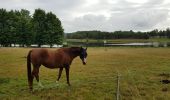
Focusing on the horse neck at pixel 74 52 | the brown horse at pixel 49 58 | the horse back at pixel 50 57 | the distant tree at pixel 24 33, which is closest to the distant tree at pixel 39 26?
the distant tree at pixel 24 33

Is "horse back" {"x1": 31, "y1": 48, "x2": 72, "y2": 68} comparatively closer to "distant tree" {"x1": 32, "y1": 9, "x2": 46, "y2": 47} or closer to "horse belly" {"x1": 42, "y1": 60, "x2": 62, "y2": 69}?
"horse belly" {"x1": 42, "y1": 60, "x2": 62, "y2": 69}

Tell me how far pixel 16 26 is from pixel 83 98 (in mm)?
78251

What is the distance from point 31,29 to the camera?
86.1 m

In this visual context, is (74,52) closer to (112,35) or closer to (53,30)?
(53,30)

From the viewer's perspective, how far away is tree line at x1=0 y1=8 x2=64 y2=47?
282 feet

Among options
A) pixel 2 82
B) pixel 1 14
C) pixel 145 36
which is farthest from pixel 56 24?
pixel 145 36

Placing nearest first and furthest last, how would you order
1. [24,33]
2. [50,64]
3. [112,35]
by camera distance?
[50,64] < [24,33] < [112,35]

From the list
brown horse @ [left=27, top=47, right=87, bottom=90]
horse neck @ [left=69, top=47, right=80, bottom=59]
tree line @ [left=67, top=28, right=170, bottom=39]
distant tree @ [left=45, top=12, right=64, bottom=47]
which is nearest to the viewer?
brown horse @ [left=27, top=47, right=87, bottom=90]

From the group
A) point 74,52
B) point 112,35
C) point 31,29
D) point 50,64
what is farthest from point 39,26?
point 112,35

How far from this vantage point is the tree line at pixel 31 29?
282 feet

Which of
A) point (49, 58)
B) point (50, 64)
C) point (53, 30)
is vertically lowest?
point (50, 64)

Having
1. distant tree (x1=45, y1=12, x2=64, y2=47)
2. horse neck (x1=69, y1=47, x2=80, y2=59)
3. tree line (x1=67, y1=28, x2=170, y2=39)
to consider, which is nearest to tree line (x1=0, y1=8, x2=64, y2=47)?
distant tree (x1=45, y1=12, x2=64, y2=47)

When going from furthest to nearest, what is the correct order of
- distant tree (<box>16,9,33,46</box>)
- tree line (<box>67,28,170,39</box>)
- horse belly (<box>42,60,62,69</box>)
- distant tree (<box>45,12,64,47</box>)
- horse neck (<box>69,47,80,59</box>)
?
tree line (<box>67,28,170,39</box>) → distant tree (<box>45,12,64,47</box>) → distant tree (<box>16,9,33,46</box>) → horse neck (<box>69,47,80,59</box>) → horse belly (<box>42,60,62,69</box>)

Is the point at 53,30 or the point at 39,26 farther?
the point at 39,26
